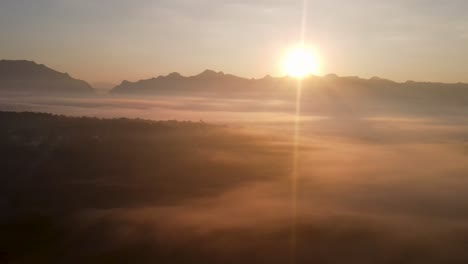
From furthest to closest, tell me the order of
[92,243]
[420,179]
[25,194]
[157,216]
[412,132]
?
[412,132], [420,179], [25,194], [157,216], [92,243]

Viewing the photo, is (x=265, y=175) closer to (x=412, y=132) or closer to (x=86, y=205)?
(x=86, y=205)

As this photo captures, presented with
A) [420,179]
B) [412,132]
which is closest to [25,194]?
[420,179]

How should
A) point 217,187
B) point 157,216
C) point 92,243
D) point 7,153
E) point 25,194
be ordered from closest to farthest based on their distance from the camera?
point 92,243
point 157,216
point 25,194
point 217,187
point 7,153

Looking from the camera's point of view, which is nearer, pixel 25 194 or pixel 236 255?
pixel 236 255

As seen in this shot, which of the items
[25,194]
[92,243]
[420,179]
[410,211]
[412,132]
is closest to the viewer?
[92,243]

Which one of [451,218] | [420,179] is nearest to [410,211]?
[451,218]

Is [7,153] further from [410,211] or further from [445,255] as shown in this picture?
[445,255]

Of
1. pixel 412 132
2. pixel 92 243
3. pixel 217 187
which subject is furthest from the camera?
pixel 412 132

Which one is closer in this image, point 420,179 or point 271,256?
point 271,256
